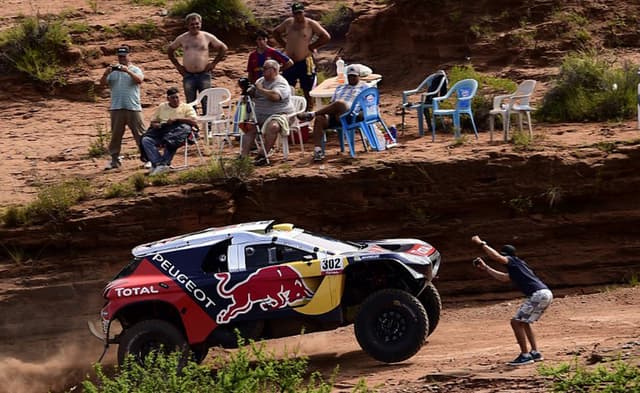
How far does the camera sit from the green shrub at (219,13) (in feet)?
85.0

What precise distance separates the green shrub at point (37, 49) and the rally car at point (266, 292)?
9367 millimetres

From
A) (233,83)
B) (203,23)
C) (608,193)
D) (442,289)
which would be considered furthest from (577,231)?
(203,23)

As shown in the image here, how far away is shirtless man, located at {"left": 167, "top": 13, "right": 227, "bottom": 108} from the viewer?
2123cm

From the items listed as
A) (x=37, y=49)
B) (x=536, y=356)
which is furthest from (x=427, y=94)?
(x=37, y=49)

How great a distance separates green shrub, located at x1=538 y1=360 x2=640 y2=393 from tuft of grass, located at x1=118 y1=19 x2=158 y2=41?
14464mm

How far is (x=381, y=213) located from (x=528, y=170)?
2.33 meters

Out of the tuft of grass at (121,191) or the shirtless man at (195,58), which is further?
the shirtless man at (195,58)

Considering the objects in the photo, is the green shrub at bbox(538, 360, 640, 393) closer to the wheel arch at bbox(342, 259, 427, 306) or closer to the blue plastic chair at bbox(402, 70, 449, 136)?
the wheel arch at bbox(342, 259, 427, 306)

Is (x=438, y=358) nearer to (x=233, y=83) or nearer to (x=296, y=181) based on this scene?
(x=296, y=181)

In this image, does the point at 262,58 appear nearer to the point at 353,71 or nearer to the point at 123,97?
the point at 353,71

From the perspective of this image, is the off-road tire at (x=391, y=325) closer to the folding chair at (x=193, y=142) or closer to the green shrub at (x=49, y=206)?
the folding chair at (x=193, y=142)

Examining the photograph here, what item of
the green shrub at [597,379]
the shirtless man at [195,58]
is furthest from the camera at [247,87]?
the green shrub at [597,379]

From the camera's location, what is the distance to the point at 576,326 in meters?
17.3

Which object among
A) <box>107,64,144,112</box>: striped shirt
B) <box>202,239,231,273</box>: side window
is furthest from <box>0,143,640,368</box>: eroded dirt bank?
<box>202,239,231,273</box>: side window
